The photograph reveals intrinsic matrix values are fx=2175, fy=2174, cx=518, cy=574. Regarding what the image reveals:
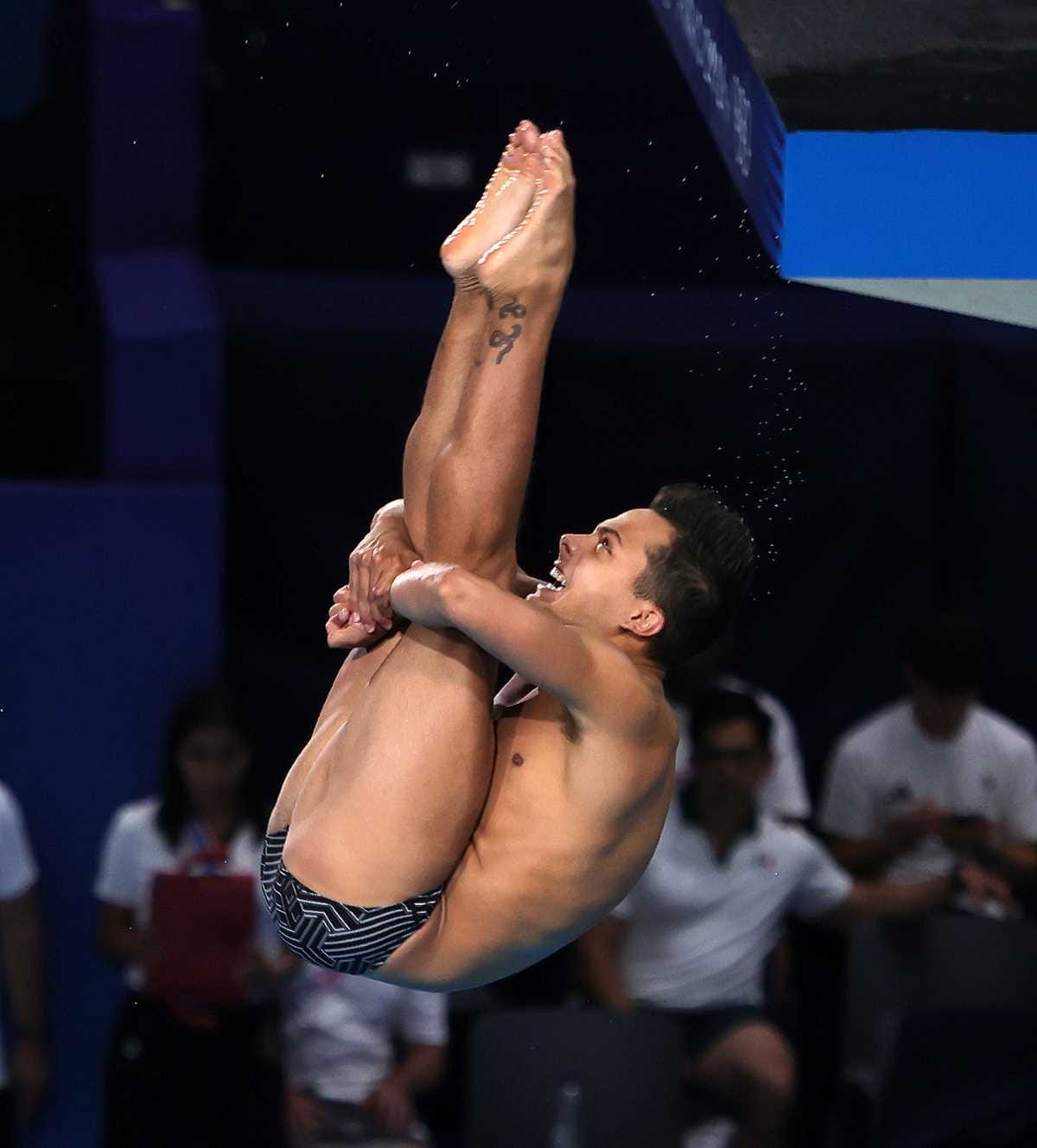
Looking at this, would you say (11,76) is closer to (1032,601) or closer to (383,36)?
(383,36)

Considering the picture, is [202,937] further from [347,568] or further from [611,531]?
[611,531]

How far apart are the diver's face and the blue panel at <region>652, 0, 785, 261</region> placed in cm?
46

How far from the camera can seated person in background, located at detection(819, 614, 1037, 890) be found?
5.50m

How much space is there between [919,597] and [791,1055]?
5.27 feet

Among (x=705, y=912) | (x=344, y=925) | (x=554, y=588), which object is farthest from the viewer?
(x=705, y=912)

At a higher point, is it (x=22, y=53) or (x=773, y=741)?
(x=22, y=53)

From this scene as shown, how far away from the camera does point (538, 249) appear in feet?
10.2

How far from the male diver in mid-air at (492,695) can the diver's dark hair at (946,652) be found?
2180 millimetres

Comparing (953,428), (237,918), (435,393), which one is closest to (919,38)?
(435,393)

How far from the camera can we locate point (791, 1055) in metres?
5.17

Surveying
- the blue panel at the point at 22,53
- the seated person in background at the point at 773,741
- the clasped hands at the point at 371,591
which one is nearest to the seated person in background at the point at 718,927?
the seated person in background at the point at 773,741

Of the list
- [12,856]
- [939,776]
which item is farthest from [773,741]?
[12,856]

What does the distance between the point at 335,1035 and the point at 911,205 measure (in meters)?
2.82

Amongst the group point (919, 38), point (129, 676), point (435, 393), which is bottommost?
point (129, 676)
